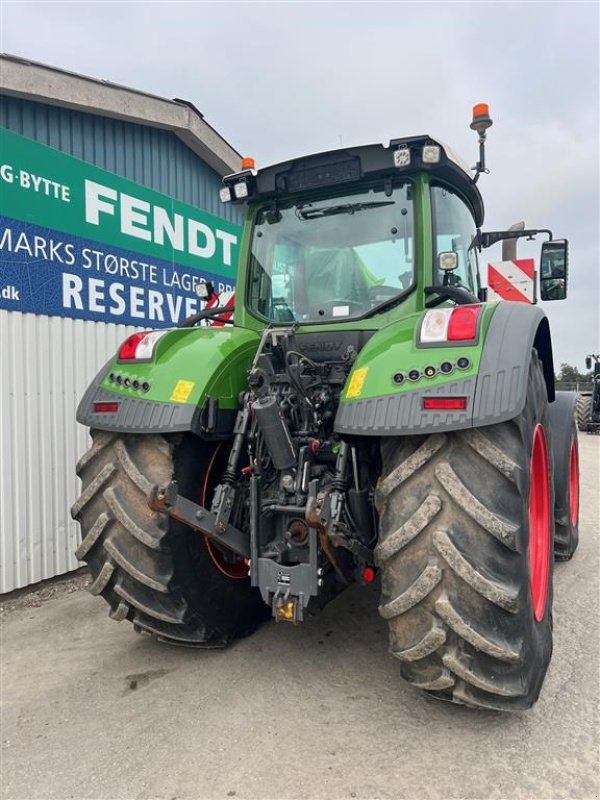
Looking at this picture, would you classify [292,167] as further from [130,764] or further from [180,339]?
[130,764]

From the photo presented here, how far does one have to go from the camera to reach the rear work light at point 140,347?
2971 millimetres

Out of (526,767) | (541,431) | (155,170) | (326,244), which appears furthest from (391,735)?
(155,170)

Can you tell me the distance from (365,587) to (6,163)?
3949 millimetres

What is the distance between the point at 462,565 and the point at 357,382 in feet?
2.64

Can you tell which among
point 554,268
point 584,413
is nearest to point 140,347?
point 554,268

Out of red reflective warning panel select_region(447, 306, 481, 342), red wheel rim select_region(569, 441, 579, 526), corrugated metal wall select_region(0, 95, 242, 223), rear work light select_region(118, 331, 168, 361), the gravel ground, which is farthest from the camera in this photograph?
red wheel rim select_region(569, 441, 579, 526)

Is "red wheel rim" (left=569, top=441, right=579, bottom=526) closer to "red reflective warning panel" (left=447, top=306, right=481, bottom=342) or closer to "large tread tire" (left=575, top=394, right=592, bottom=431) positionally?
"red reflective warning panel" (left=447, top=306, right=481, bottom=342)

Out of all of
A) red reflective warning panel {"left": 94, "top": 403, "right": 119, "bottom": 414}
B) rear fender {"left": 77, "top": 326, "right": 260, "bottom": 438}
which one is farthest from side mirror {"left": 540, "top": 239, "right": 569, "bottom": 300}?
red reflective warning panel {"left": 94, "top": 403, "right": 119, "bottom": 414}

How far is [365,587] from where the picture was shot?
155 inches

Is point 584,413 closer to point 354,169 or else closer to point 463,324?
point 354,169

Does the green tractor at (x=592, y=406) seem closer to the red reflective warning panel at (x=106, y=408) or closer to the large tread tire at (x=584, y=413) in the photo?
the large tread tire at (x=584, y=413)

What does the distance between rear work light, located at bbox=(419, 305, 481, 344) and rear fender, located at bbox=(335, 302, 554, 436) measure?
0.03 meters

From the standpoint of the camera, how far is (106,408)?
9.41ft

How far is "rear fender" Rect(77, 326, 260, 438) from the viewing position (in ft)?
8.84
